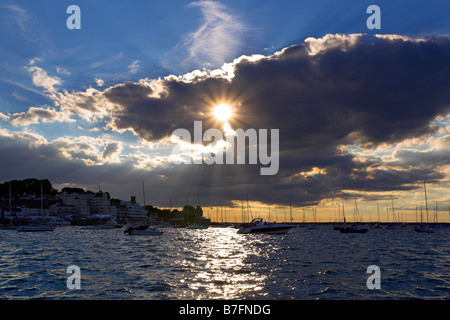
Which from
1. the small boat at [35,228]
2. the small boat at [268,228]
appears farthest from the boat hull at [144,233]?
the small boat at [35,228]

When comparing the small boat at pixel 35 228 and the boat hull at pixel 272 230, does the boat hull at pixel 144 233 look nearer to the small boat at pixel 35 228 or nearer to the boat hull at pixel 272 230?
the boat hull at pixel 272 230

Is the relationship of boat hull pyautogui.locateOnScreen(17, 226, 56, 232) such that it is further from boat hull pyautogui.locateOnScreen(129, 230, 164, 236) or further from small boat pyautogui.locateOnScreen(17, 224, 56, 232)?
boat hull pyautogui.locateOnScreen(129, 230, 164, 236)

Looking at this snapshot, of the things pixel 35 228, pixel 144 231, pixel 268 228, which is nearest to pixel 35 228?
pixel 35 228

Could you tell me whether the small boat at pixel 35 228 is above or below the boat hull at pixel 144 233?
below

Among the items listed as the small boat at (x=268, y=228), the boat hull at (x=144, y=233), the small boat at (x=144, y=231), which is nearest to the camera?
the boat hull at (x=144, y=233)

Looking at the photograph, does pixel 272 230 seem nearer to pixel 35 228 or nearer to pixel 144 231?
pixel 144 231

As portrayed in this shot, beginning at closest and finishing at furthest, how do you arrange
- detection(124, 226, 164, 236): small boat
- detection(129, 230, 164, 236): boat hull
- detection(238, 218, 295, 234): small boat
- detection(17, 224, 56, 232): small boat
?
detection(129, 230, 164, 236): boat hull, detection(124, 226, 164, 236): small boat, detection(238, 218, 295, 234): small boat, detection(17, 224, 56, 232): small boat

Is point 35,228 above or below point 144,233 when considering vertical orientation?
below

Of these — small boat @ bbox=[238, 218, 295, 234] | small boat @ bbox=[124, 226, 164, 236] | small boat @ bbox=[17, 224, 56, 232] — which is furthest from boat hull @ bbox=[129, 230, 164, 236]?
small boat @ bbox=[17, 224, 56, 232]

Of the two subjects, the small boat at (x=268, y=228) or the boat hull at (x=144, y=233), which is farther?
the small boat at (x=268, y=228)
